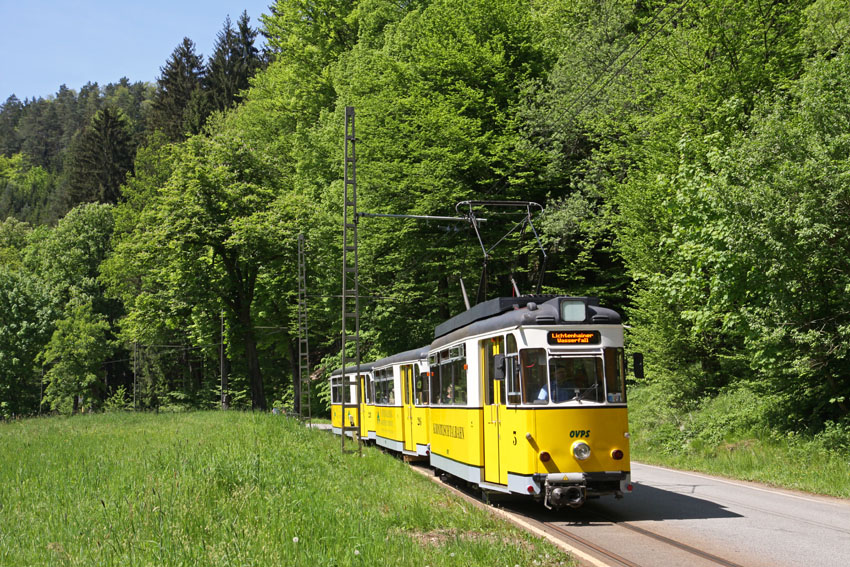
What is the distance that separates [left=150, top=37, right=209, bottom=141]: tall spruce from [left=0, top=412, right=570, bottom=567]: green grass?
194 feet

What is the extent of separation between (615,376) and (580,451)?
132cm

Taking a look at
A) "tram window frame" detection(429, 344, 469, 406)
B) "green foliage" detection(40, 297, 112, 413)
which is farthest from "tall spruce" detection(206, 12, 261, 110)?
"tram window frame" detection(429, 344, 469, 406)

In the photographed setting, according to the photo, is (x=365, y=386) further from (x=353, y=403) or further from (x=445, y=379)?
(x=445, y=379)

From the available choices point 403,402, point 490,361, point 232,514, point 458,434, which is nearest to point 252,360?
point 403,402

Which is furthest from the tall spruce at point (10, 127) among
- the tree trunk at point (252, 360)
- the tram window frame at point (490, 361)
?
the tram window frame at point (490, 361)

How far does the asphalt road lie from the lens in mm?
9102

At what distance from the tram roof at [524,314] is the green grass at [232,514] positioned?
291 centimetres

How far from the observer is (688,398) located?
23922 millimetres

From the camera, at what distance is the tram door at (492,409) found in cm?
1301

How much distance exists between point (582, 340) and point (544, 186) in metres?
25.5

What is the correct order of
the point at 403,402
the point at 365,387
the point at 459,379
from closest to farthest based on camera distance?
the point at 459,379, the point at 403,402, the point at 365,387

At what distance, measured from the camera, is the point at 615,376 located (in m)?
12.4

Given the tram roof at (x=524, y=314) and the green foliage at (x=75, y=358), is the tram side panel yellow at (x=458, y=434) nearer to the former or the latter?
the tram roof at (x=524, y=314)

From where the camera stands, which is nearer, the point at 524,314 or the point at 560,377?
the point at 560,377
